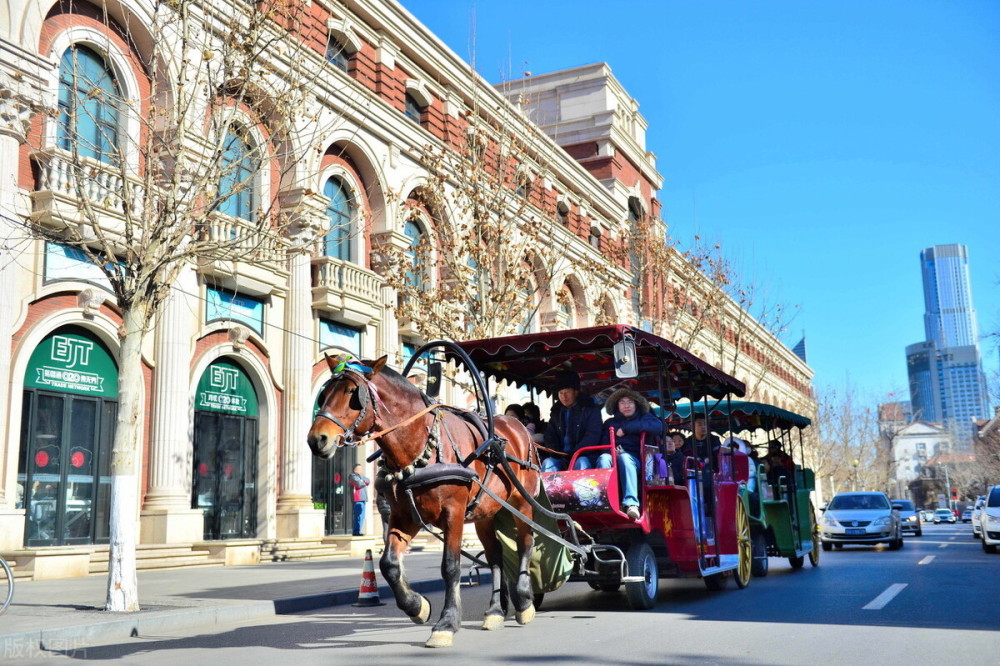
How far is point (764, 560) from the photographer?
15602 millimetres

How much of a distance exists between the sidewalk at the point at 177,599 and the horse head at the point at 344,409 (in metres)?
3.60

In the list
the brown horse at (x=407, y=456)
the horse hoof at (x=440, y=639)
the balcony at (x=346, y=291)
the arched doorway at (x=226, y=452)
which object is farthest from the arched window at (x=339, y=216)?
the horse hoof at (x=440, y=639)

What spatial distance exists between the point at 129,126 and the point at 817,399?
6109 cm

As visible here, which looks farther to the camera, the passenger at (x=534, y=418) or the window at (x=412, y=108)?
the window at (x=412, y=108)

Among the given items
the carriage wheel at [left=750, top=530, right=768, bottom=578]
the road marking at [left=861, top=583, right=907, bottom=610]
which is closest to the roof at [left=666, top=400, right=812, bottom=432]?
the carriage wheel at [left=750, top=530, right=768, bottom=578]

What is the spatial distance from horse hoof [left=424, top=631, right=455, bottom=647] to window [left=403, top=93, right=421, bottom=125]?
22598 millimetres

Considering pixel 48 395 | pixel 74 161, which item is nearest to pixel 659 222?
pixel 48 395

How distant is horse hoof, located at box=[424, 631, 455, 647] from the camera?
777cm

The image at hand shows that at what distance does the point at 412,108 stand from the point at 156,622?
21947 mm

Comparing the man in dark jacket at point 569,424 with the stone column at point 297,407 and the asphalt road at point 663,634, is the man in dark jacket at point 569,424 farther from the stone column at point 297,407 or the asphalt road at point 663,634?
the stone column at point 297,407

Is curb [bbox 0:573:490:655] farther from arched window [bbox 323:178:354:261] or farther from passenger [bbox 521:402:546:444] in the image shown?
arched window [bbox 323:178:354:261]

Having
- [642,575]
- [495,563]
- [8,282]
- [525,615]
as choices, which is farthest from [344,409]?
[8,282]

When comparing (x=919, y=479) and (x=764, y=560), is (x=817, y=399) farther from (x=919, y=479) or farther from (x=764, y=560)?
(x=919, y=479)

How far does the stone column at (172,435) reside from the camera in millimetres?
17844
